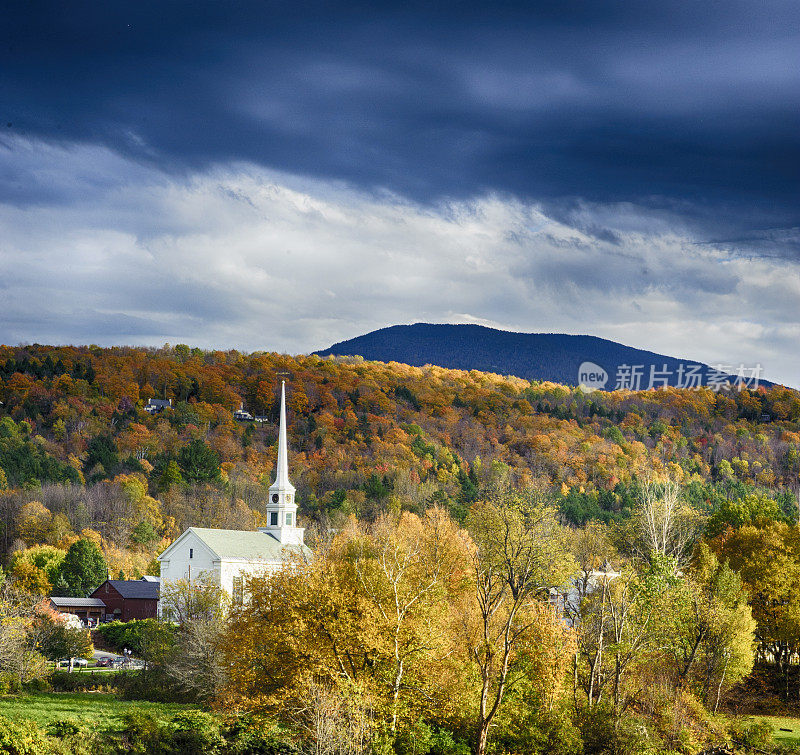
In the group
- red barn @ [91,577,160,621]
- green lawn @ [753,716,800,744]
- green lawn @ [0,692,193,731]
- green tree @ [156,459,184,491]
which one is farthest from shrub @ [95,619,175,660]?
green tree @ [156,459,184,491]

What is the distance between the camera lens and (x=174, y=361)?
153500 mm

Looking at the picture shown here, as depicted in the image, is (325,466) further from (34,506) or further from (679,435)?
(679,435)

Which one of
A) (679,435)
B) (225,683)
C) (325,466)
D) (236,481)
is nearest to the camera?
(225,683)

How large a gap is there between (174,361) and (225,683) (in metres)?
123

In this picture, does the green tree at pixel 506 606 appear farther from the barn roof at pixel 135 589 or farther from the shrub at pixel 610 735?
the barn roof at pixel 135 589

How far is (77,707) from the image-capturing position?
36.3 m

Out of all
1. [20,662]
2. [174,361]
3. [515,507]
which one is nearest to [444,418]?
[174,361]

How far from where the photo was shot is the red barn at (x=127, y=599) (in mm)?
72875

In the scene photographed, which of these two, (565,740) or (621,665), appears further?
(621,665)

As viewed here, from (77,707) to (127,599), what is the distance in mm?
38292

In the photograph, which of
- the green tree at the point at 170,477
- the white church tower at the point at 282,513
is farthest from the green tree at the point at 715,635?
the green tree at the point at 170,477

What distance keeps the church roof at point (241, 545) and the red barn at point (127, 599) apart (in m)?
11.6

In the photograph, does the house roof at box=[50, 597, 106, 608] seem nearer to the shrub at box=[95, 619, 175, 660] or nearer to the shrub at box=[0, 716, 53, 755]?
the shrub at box=[95, 619, 175, 660]

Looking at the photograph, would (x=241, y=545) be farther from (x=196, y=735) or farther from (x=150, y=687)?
(x=196, y=735)
